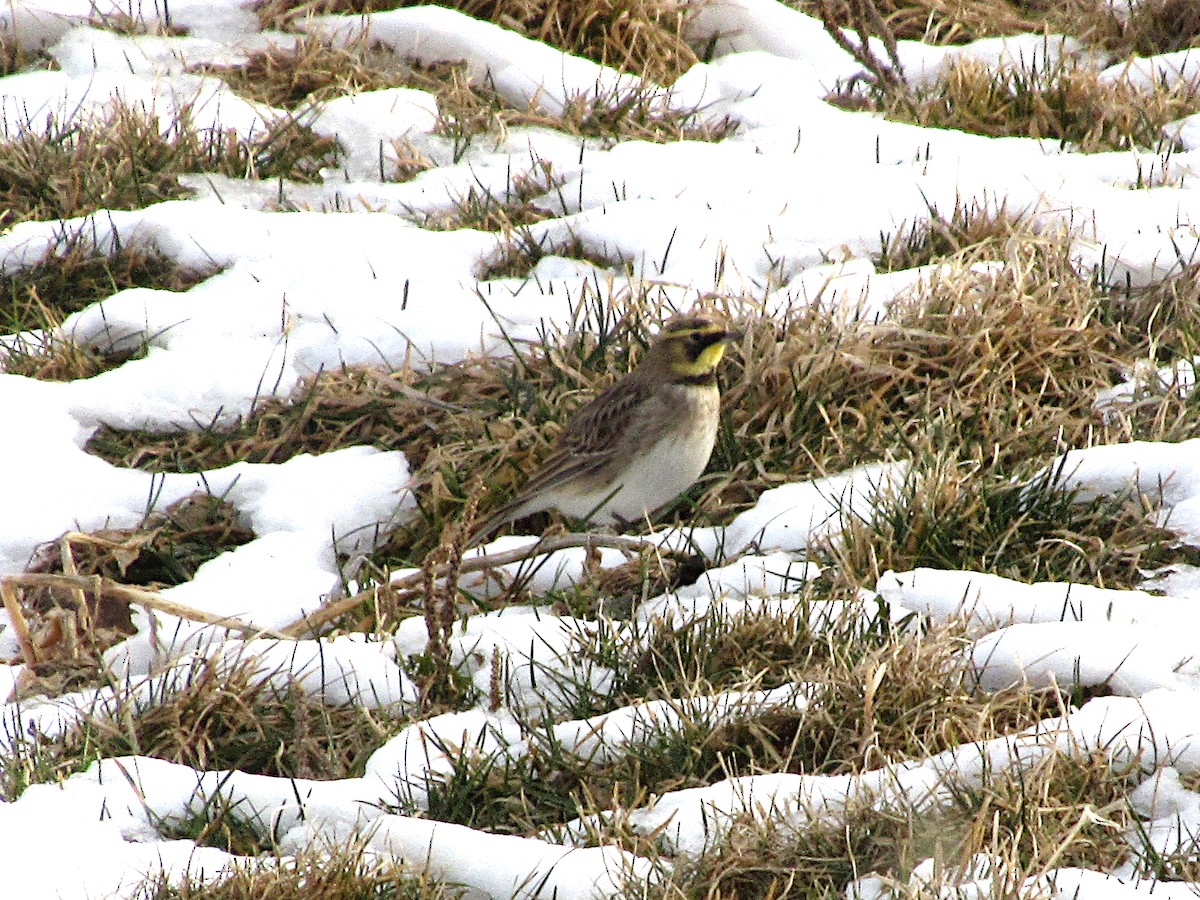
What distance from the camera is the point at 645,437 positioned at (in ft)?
17.0

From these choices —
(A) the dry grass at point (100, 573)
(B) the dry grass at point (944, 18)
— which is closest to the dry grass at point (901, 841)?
(A) the dry grass at point (100, 573)

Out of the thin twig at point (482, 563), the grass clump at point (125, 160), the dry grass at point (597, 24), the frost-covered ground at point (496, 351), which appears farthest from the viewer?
the dry grass at point (597, 24)

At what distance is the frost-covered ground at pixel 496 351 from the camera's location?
12.2ft

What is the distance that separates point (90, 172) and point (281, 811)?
12.1 feet

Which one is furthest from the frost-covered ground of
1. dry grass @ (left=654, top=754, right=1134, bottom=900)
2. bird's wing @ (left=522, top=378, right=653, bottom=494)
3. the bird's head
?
the bird's head

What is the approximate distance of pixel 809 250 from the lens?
20.6ft

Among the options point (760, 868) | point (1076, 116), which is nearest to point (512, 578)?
point (760, 868)

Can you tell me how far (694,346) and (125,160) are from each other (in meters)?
2.80

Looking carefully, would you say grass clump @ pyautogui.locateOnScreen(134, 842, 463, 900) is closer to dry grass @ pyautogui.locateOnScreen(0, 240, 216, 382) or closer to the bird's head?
the bird's head

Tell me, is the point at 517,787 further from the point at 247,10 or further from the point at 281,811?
the point at 247,10

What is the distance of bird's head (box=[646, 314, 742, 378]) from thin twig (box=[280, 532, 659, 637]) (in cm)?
64

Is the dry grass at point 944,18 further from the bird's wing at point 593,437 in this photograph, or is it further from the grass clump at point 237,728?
the grass clump at point 237,728

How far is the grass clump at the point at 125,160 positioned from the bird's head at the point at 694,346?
242cm

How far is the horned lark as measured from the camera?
516cm
